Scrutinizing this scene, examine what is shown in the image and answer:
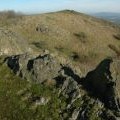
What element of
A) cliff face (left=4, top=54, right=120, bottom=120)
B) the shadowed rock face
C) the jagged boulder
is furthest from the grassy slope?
the shadowed rock face

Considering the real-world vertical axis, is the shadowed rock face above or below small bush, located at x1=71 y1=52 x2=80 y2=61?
above

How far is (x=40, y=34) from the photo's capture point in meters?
63.5

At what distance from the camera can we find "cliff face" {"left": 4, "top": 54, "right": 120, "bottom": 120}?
74.2 feet

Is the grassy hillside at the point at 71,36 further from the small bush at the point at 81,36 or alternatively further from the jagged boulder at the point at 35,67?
the jagged boulder at the point at 35,67

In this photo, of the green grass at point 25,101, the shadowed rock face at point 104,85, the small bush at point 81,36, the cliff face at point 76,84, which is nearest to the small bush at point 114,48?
the small bush at point 81,36

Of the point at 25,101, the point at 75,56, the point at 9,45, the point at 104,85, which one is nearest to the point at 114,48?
the point at 75,56

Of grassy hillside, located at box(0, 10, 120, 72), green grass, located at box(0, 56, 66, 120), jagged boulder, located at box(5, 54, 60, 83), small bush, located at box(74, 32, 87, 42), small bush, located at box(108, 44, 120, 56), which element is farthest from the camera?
small bush, located at box(74, 32, 87, 42)

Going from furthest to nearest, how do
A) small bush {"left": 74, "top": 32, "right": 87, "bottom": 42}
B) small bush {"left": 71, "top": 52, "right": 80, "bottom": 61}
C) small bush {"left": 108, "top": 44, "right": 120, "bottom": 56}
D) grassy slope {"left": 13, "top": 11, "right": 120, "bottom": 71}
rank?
small bush {"left": 74, "top": 32, "right": 87, "bottom": 42}
small bush {"left": 108, "top": 44, "right": 120, "bottom": 56}
grassy slope {"left": 13, "top": 11, "right": 120, "bottom": 71}
small bush {"left": 71, "top": 52, "right": 80, "bottom": 61}

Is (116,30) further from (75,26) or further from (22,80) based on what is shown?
(22,80)

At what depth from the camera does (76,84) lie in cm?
2478

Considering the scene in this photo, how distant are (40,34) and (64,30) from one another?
24.1 feet

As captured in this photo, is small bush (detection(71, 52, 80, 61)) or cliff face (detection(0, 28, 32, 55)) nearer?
cliff face (detection(0, 28, 32, 55))

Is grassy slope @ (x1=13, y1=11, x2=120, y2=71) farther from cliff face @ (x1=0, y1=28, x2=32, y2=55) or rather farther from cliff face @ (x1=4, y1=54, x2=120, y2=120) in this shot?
cliff face @ (x1=4, y1=54, x2=120, y2=120)

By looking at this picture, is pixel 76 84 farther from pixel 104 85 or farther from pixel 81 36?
pixel 81 36
